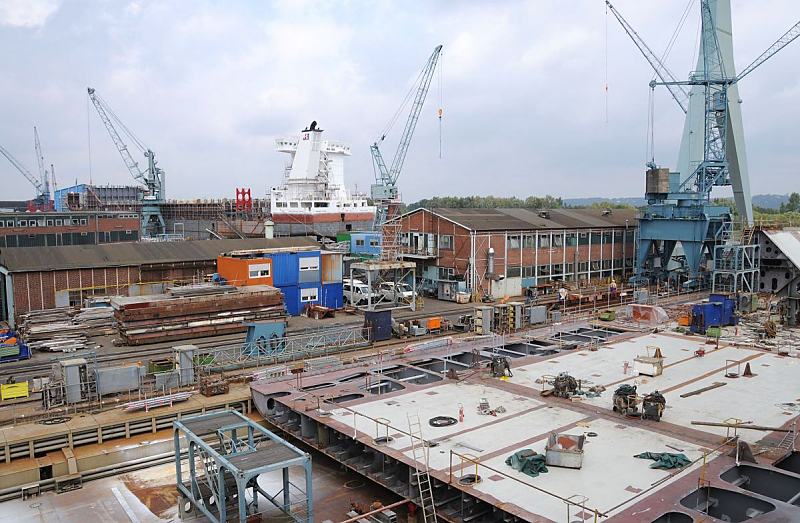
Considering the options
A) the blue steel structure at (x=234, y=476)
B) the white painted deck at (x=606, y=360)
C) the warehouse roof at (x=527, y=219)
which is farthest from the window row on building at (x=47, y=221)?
the white painted deck at (x=606, y=360)

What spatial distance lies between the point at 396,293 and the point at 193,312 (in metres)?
13.4

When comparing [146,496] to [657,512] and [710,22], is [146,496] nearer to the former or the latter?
[657,512]

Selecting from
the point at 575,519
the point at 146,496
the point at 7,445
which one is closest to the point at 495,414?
the point at 575,519

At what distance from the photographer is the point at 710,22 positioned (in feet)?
156

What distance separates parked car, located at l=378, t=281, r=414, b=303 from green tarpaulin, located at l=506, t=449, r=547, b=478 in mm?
23616

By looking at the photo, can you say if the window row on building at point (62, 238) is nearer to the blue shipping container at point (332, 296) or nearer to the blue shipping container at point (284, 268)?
the blue shipping container at point (284, 268)

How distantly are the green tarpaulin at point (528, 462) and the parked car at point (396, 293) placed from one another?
23.6m

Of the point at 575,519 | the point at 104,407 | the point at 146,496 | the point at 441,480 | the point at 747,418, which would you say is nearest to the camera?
the point at 575,519

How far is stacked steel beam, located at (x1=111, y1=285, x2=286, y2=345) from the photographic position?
27.2 m

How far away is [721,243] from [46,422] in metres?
40.0

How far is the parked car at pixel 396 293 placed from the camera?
3812 cm

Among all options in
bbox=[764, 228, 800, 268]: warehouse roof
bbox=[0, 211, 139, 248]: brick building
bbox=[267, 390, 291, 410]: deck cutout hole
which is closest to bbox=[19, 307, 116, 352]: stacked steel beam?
bbox=[267, 390, 291, 410]: deck cutout hole

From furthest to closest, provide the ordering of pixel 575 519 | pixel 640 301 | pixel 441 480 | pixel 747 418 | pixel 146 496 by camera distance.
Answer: pixel 640 301
pixel 747 418
pixel 146 496
pixel 441 480
pixel 575 519

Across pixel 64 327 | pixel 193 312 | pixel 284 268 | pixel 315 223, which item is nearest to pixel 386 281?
pixel 284 268
